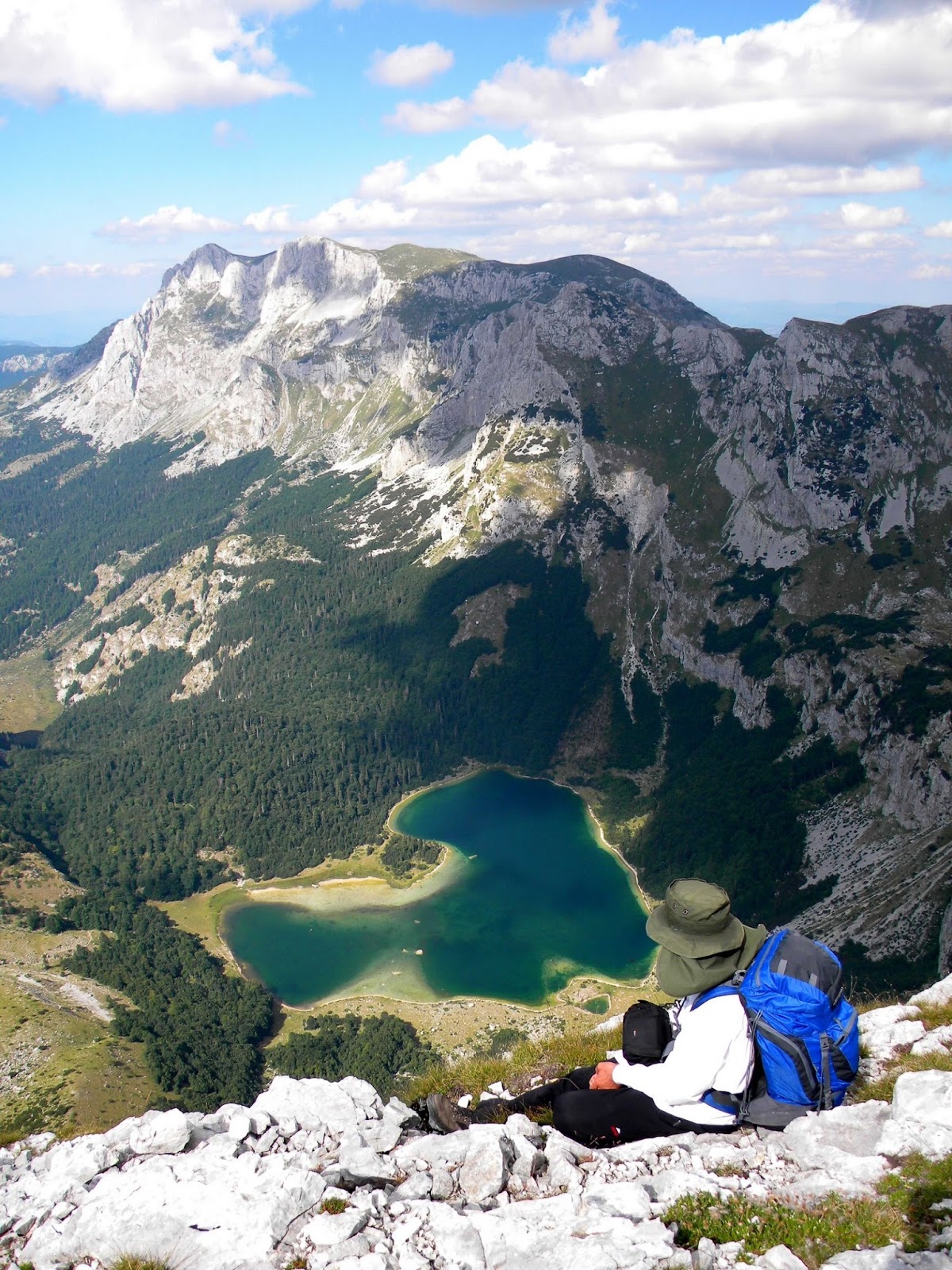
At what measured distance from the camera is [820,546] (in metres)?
144

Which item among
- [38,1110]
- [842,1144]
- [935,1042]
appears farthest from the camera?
[38,1110]

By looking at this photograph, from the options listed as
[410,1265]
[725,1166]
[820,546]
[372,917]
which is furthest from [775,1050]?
[820,546]

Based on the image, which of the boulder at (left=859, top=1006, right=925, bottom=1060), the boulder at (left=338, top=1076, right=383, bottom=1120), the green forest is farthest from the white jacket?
the green forest

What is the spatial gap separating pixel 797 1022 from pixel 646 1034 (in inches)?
101

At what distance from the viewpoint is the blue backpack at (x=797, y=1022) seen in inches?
489

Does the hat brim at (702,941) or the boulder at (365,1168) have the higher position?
the hat brim at (702,941)

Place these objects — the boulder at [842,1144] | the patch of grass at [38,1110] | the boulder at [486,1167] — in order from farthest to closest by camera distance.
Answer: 1. the patch of grass at [38,1110]
2. the boulder at [486,1167]
3. the boulder at [842,1144]

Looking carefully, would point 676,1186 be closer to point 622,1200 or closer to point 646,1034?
point 622,1200

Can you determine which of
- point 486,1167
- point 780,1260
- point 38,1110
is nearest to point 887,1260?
point 780,1260

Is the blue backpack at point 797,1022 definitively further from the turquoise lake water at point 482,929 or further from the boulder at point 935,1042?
the turquoise lake water at point 482,929

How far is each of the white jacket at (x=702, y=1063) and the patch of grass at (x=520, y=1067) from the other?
241 inches

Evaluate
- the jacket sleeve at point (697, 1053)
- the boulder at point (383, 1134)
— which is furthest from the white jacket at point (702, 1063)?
the boulder at point (383, 1134)

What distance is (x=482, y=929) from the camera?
4446 inches

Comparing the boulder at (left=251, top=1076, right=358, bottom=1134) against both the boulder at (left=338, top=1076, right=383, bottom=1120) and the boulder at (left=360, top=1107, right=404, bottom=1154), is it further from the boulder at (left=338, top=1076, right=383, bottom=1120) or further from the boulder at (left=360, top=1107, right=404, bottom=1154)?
the boulder at (left=360, top=1107, right=404, bottom=1154)
